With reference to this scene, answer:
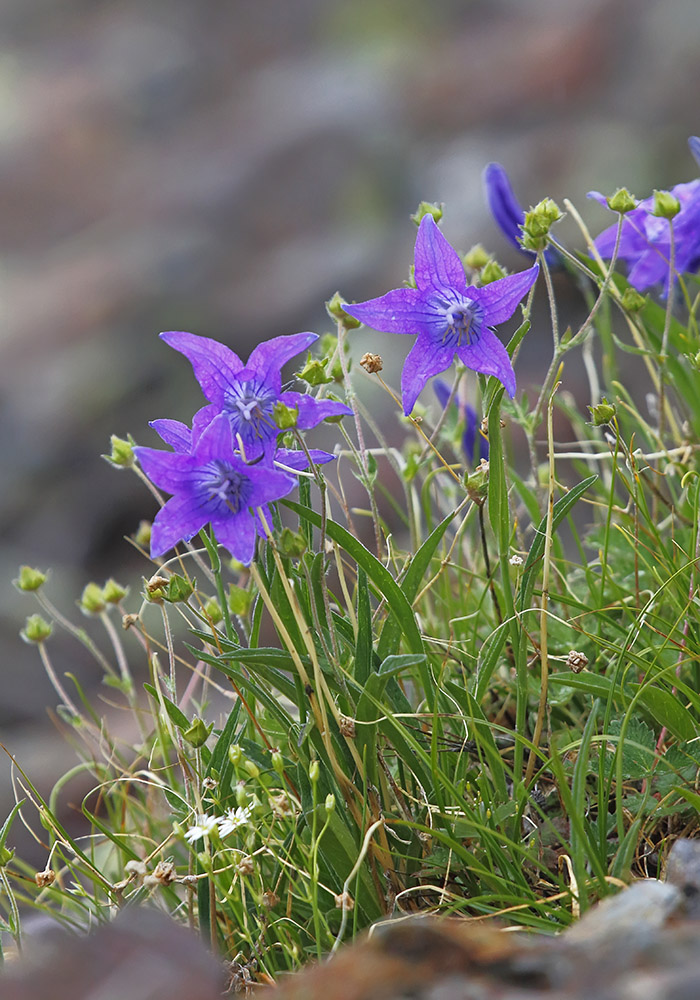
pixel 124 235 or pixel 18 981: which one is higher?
pixel 124 235

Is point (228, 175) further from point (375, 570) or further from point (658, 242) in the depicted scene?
point (375, 570)

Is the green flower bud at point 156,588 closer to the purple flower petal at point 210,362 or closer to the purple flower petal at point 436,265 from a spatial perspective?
the purple flower petal at point 210,362

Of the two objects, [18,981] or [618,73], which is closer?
[18,981]

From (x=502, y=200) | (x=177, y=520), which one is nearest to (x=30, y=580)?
(x=177, y=520)

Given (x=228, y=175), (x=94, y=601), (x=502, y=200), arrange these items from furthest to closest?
(x=228, y=175)
(x=502, y=200)
(x=94, y=601)

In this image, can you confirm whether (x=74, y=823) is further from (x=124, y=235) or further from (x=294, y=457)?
(x=124, y=235)

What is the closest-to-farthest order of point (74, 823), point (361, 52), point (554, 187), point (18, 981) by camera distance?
point (18, 981), point (74, 823), point (554, 187), point (361, 52)

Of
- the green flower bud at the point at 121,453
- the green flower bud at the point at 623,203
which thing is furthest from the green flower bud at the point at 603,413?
the green flower bud at the point at 121,453

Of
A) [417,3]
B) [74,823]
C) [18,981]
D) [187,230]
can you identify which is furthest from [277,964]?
[417,3]
